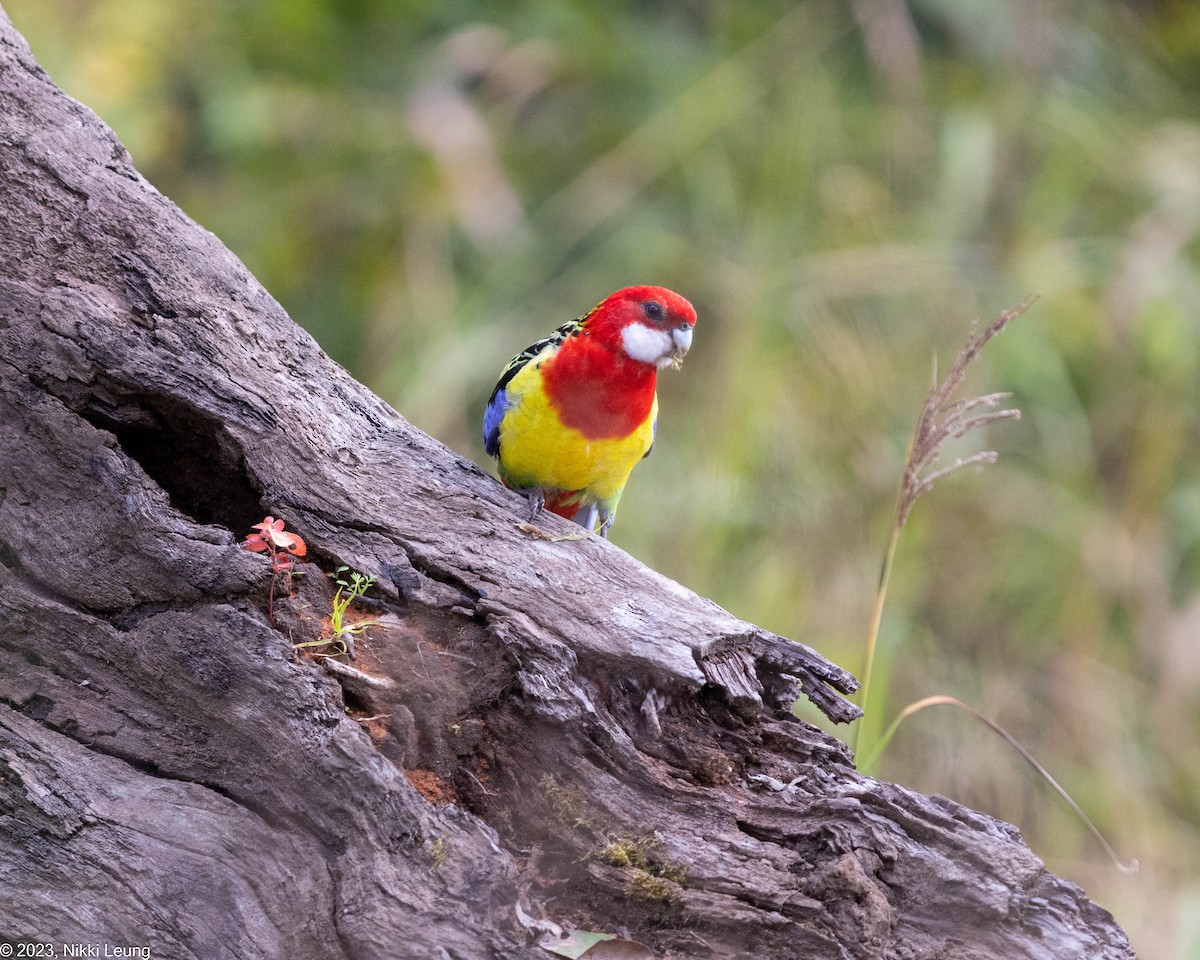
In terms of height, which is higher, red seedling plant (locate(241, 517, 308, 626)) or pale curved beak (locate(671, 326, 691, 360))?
pale curved beak (locate(671, 326, 691, 360))

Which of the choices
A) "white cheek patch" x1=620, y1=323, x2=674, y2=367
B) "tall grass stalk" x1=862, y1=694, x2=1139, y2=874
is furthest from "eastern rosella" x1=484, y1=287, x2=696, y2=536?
"tall grass stalk" x1=862, y1=694, x2=1139, y2=874

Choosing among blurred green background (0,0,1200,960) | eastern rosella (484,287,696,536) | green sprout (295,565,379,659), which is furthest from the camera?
blurred green background (0,0,1200,960)

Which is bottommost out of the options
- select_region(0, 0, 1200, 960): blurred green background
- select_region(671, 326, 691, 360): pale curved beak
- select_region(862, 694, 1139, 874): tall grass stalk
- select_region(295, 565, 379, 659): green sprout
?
select_region(295, 565, 379, 659): green sprout

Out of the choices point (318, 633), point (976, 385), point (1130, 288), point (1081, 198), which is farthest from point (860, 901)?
point (1081, 198)

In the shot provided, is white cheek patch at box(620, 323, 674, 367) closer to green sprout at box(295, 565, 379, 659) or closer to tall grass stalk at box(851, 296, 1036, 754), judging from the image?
tall grass stalk at box(851, 296, 1036, 754)

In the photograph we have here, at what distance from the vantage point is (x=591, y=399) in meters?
3.71

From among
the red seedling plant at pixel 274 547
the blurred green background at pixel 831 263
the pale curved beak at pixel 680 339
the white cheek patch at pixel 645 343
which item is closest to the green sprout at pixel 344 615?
the red seedling plant at pixel 274 547

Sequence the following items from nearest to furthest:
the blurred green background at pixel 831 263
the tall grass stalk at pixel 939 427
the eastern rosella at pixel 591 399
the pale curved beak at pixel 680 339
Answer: the tall grass stalk at pixel 939 427 → the eastern rosella at pixel 591 399 → the pale curved beak at pixel 680 339 → the blurred green background at pixel 831 263

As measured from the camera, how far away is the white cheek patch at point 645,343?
3.80 meters

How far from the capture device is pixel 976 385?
218 inches

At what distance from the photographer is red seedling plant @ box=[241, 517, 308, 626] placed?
8.29 feet

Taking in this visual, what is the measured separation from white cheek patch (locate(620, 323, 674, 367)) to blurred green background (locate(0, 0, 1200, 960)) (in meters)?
1.24

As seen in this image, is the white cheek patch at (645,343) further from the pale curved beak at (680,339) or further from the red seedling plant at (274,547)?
the red seedling plant at (274,547)

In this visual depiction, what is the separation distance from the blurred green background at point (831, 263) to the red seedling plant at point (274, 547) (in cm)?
258
